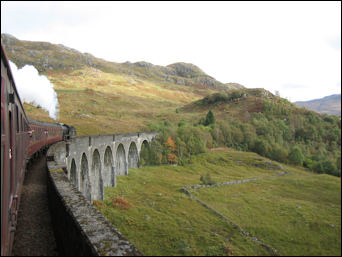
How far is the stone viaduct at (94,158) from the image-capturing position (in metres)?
16.1

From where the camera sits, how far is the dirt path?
444 centimetres

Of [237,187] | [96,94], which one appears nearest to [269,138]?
[237,187]

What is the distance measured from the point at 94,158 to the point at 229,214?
15.4 meters

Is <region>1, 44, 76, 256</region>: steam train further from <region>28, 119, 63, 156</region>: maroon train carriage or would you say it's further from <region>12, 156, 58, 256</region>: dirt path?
<region>12, 156, 58, 256</region>: dirt path

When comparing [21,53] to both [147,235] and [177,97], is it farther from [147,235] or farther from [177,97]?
[147,235]

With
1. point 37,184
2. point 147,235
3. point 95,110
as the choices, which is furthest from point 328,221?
point 95,110

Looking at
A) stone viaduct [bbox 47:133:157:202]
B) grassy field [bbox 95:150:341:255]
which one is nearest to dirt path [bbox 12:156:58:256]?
stone viaduct [bbox 47:133:157:202]

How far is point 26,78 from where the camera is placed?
38.1 m

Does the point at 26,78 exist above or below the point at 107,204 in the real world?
above

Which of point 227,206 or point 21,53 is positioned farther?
point 21,53

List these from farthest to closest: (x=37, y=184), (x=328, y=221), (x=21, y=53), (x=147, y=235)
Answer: (x=21, y=53), (x=328, y=221), (x=147, y=235), (x=37, y=184)

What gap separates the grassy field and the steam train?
9209 mm

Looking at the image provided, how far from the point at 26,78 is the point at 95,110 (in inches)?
1867

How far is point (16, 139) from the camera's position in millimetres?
5133
